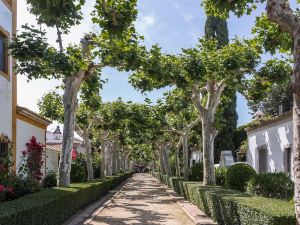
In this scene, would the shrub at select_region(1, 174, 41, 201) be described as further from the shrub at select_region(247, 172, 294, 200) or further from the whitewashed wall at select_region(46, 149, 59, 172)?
the whitewashed wall at select_region(46, 149, 59, 172)

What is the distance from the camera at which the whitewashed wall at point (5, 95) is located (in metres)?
14.4

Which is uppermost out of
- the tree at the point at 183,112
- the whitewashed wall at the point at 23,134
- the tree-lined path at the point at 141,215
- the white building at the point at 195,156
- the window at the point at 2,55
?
the window at the point at 2,55

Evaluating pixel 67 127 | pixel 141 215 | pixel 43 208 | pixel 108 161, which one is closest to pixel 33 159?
pixel 67 127

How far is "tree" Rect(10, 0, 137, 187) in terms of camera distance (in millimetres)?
7418

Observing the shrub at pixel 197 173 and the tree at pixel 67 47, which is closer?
the tree at pixel 67 47

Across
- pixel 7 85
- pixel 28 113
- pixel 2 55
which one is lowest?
pixel 28 113

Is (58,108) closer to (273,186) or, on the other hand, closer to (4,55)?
(4,55)

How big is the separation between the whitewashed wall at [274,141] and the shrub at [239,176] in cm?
185

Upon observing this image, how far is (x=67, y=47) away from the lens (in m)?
14.6

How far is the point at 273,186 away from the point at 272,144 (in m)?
5.80

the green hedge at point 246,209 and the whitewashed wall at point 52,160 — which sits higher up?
the whitewashed wall at point 52,160

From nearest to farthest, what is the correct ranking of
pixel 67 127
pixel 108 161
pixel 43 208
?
1. pixel 43 208
2. pixel 67 127
3. pixel 108 161

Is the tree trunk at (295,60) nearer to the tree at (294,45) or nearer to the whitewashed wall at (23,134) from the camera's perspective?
the tree at (294,45)

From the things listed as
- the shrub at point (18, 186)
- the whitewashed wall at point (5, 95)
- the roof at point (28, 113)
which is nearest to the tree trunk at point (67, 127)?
the whitewashed wall at point (5, 95)
